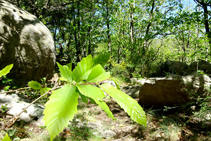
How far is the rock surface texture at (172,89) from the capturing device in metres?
3.48

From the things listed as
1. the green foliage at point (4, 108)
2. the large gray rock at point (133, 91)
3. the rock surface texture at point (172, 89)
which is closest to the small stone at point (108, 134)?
the rock surface texture at point (172, 89)

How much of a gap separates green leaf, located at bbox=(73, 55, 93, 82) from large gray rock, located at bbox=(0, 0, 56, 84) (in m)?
3.47

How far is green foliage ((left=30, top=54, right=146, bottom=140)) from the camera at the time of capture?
341 mm

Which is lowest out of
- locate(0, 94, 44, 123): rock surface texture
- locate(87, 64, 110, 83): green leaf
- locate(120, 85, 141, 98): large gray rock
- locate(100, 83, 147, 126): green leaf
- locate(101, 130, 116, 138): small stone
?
locate(101, 130, 116, 138): small stone

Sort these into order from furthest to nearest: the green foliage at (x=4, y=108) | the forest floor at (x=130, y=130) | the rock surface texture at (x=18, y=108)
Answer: the rock surface texture at (x=18, y=108) < the green foliage at (x=4, y=108) < the forest floor at (x=130, y=130)

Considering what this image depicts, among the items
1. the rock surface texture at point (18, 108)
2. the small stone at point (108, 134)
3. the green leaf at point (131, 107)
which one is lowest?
the small stone at point (108, 134)

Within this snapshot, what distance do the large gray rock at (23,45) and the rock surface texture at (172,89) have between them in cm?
352

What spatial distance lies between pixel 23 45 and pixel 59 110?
406 cm

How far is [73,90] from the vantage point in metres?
0.43

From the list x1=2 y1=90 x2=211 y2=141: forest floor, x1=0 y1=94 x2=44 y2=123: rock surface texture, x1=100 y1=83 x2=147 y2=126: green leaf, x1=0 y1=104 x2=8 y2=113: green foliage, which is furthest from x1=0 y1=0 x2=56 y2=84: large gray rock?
Result: x1=100 y1=83 x2=147 y2=126: green leaf

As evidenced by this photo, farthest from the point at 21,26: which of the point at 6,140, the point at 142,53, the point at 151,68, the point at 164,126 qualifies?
the point at 151,68

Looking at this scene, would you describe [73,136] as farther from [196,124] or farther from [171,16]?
[171,16]

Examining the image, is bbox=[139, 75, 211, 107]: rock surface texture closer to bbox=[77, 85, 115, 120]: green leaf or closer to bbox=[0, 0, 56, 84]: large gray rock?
bbox=[0, 0, 56, 84]: large gray rock

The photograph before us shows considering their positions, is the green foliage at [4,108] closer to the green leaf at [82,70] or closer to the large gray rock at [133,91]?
the green leaf at [82,70]
